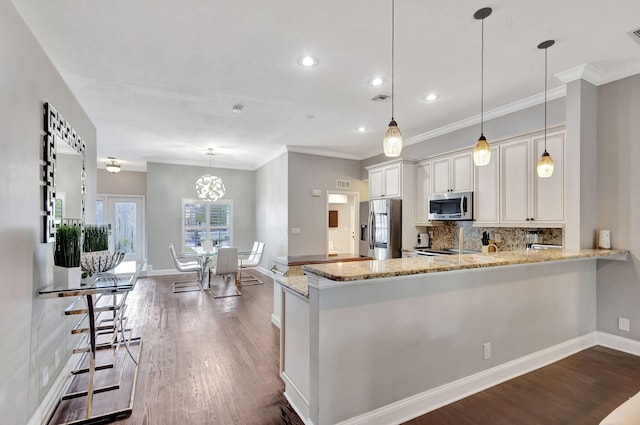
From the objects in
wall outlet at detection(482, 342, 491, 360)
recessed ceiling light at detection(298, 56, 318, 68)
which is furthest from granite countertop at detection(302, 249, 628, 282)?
recessed ceiling light at detection(298, 56, 318, 68)

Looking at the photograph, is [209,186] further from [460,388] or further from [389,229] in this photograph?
[460,388]

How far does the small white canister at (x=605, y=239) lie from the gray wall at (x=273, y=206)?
16.0 feet

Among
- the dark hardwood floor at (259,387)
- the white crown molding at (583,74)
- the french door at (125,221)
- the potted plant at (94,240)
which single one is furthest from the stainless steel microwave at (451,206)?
the french door at (125,221)

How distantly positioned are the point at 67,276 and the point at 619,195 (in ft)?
16.7

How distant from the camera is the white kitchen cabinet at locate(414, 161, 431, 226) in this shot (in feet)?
17.1

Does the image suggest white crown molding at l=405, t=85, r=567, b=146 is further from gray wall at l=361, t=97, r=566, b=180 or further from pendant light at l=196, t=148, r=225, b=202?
pendant light at l=196, t=148, r=225, b=202

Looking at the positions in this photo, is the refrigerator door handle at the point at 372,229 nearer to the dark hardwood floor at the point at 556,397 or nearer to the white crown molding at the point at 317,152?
the white crown molding at the point at 317,152

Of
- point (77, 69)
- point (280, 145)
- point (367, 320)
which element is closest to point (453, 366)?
point (367, 320)

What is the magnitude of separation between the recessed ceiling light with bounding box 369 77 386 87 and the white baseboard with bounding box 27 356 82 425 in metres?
3.97

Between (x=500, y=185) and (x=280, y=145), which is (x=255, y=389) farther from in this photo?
(x=280, y=145)

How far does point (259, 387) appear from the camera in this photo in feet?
8.48

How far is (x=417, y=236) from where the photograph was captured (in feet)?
17.9

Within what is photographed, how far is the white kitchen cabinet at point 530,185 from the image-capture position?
3.48 m

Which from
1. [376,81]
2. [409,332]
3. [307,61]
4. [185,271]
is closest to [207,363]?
[409,332]
